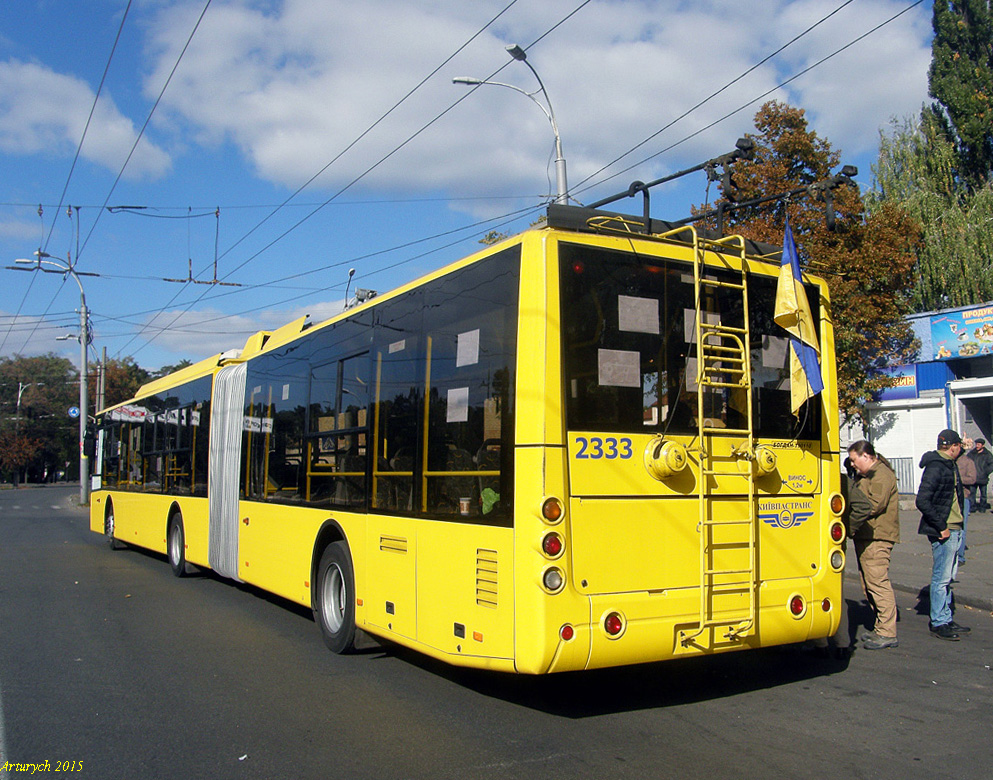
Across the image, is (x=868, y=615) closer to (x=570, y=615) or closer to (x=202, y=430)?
(x=570, y=615)

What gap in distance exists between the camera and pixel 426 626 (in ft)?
20.1

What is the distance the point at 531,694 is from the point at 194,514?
26.7 feet

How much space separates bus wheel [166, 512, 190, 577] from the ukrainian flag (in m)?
10.2

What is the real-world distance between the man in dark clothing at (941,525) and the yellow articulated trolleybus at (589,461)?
221cm

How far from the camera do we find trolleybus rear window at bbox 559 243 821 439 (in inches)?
215

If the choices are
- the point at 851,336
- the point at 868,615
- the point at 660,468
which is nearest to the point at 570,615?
the point at 660,468

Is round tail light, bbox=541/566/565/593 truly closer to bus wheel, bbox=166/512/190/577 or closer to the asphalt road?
the asphalt road

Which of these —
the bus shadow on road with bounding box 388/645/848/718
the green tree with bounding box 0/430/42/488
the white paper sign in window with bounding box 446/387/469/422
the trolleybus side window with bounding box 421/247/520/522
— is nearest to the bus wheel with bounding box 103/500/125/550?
the bus shadow on road with bounding box 388/645/848/718

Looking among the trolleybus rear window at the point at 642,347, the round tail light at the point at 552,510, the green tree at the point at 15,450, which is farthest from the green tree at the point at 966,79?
the green tree at the point at 15,450

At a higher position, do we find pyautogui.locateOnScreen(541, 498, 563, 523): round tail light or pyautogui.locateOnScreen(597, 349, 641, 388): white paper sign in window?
pyautogui.locateOnScreen(597, 349, 641, 388): white paper sign in window

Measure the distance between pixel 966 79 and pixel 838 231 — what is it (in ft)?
54.6

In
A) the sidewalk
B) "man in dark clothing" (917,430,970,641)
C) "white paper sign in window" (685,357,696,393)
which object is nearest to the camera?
"white paper sign in window" (685,357,696,393)

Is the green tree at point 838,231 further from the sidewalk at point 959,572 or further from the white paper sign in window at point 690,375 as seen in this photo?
the white paper sign in window at point 690,375

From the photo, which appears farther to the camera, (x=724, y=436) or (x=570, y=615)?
(x=724, y=436)
